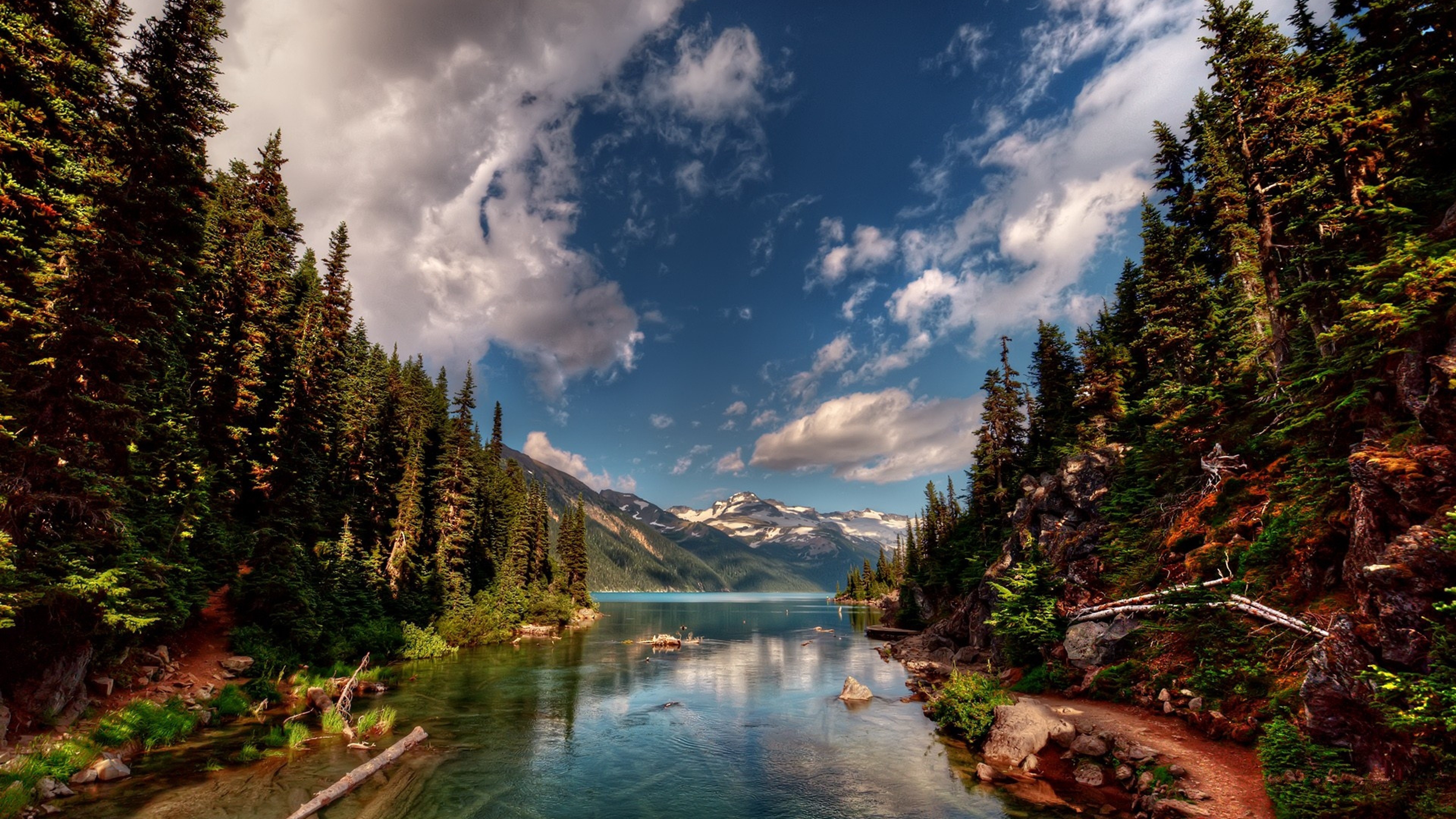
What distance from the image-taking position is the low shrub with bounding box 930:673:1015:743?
23.6 metres

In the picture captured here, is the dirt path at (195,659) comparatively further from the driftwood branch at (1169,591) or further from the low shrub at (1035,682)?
the low shrub at (1035,682)

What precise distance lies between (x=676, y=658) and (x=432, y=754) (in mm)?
35834

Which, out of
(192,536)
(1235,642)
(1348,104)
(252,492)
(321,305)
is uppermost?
(321,305)

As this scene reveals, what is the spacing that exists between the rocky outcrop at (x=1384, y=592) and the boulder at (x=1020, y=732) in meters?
10.1

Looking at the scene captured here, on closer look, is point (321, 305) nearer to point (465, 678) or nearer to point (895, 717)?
point (465, 678)

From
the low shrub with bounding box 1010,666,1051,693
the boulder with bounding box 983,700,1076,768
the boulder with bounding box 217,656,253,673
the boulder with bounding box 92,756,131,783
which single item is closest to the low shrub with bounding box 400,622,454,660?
the boulder with bounding box 217,656,253,673

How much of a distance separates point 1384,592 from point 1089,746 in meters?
11.7

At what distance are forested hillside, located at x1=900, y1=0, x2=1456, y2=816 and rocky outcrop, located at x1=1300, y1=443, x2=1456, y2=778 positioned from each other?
4cm

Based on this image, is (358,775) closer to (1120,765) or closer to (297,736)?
(297,736)

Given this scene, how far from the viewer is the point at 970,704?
967 inches

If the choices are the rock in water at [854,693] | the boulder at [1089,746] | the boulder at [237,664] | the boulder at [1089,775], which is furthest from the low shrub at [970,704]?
the boulder at [237,664]

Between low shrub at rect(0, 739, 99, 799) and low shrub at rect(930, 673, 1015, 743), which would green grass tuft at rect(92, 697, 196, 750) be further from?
low shrub at rect(930, 673, 1015, 743)

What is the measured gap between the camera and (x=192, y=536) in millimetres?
25219

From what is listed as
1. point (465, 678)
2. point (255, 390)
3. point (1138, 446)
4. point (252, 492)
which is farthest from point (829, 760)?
point (255, 390)
